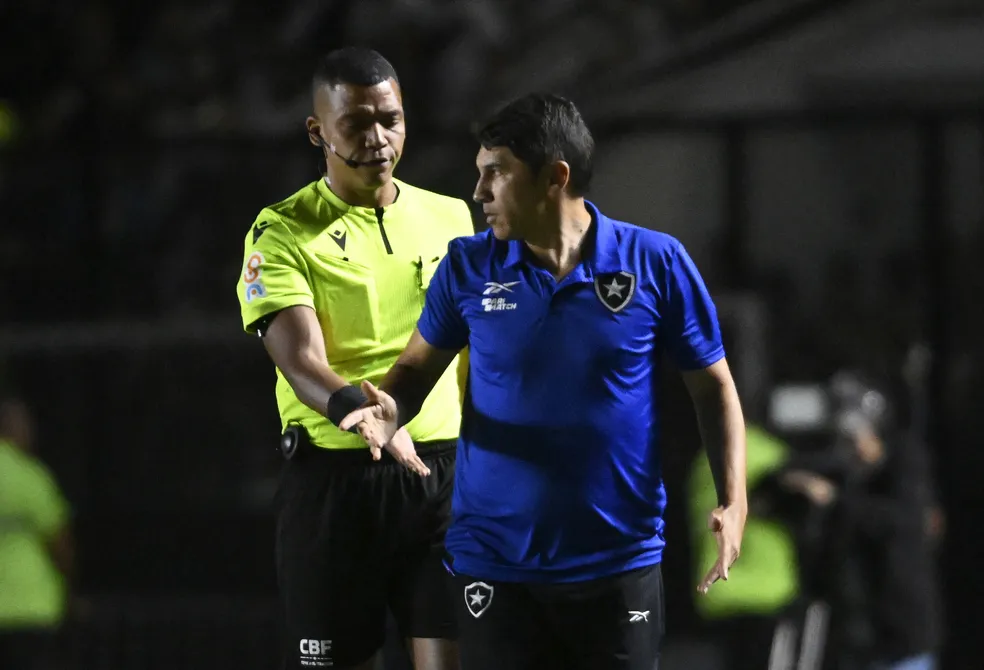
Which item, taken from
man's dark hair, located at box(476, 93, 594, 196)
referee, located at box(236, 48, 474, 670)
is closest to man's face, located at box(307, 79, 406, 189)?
referee, located at box(236, 48, 474, 670)

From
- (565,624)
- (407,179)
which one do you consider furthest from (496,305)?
(407,179)

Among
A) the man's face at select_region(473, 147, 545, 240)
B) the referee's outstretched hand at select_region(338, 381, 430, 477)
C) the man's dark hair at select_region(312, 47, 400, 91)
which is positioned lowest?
the referee's outstretched hand at select_region(338, 381, 430, 477)

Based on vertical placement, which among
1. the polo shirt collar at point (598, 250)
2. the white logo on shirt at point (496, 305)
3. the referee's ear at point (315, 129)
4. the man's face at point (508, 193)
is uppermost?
the referee's ear at point (315, 129)

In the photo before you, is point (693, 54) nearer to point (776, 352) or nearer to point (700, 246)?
point (700, 246)

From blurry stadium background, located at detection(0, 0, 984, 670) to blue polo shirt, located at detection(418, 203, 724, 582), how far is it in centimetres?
459

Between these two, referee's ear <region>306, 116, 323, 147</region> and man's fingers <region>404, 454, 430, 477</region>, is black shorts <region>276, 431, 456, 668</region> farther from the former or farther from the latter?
referee's ear <region>306, 116, 323, 147</region>

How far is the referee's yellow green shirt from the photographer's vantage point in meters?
3.95

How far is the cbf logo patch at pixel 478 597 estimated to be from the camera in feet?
11.2

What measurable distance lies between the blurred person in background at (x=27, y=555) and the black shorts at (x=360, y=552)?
173 inches

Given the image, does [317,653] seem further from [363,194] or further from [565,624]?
[363,194]

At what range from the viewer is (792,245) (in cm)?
1254

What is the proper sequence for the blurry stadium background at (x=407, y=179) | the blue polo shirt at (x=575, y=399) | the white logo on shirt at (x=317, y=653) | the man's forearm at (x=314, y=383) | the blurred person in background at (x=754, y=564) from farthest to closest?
the blurry stadium background at (x=407, y=179)
the blurred person in background at (x=754, y=564)
the white logo on shirt at (x=317, y=653)
the man's forearm at (x=314, y=383)
the blue polo shirt at (x=575, y=399)

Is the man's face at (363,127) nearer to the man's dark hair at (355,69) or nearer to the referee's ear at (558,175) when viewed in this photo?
the man's dark hair at (355,69)

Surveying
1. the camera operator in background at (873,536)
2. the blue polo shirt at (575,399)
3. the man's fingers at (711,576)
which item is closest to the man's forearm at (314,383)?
the blue polo shirt at (575,399)
